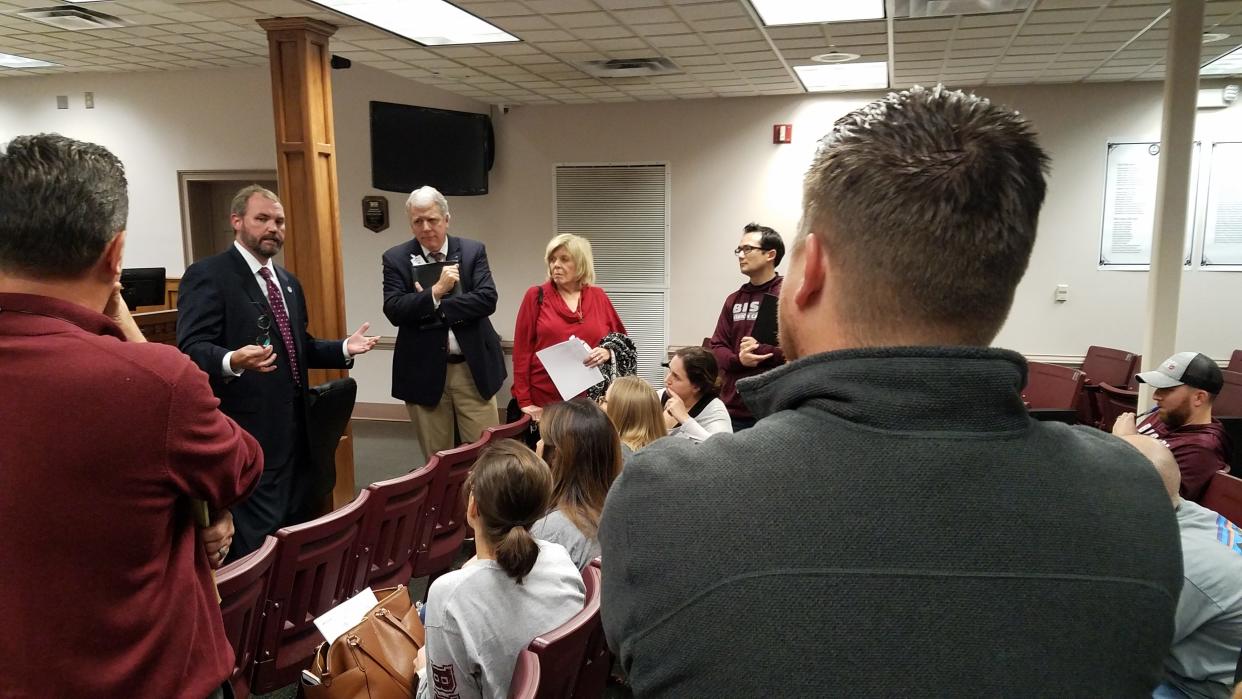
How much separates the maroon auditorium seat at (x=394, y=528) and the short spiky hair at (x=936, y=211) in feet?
7.26

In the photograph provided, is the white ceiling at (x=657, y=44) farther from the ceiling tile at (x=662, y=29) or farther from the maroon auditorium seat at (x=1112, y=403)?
the maroon auditorium seat at (x=1112, y=403)

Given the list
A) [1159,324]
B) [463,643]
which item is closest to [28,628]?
[463,643]

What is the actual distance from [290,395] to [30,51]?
15.1 feet

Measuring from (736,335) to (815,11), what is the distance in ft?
5.80

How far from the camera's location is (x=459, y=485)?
3.17 meters

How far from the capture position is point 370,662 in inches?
76.9

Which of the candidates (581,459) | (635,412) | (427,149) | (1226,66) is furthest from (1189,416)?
(427,149)

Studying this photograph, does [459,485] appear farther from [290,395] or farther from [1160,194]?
[1160,194]

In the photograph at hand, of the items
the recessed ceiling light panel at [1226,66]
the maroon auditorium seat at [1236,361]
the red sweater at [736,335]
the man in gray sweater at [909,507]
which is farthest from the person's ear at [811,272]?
the maroon auditorium seat at [1236,361]

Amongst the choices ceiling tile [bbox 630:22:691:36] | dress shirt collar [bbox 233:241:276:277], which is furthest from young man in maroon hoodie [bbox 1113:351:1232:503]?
dress shirt collar [bbox 233:241:276:277]

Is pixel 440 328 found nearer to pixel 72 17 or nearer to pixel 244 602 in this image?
pixel 244 602

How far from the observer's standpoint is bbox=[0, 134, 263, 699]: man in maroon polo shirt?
1.12 metres

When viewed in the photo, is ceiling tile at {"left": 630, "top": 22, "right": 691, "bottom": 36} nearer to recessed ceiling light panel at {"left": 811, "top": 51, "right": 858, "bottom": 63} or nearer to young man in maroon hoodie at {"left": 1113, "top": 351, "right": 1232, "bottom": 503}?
recessed ceiling light panel at {"left": 811, "top": 51, "right": 858, "bottom": 63}

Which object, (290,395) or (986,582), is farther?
(290,395)
